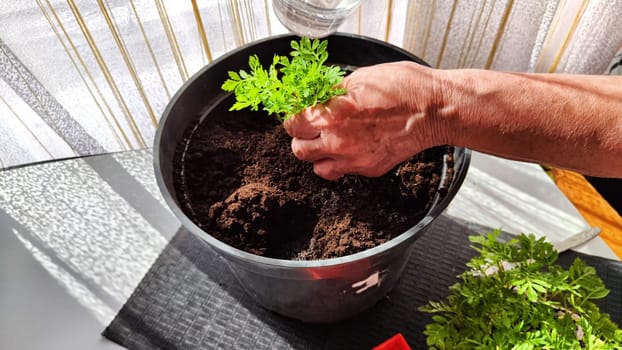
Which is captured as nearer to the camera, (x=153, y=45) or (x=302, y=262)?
(x=302, y=262)

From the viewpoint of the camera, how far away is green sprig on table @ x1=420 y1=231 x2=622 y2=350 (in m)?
0.75

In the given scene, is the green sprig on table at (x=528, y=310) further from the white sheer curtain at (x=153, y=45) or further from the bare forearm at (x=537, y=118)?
the white sheer curtain at (x=153, y=45)

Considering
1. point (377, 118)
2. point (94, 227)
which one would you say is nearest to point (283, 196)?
point (377, 118)

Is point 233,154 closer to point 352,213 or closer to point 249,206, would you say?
point 249,206

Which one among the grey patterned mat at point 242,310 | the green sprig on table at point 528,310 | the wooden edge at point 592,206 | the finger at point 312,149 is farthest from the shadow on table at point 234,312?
the finger at point 312,149

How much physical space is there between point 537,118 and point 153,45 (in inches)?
29.2

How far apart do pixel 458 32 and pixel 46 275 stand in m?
1.09

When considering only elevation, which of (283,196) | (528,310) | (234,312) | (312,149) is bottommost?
(234,312)

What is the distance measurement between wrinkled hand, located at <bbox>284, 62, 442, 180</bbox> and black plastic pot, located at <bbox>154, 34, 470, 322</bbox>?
4.7 inches

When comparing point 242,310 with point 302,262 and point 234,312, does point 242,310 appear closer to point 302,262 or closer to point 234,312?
point 234,312

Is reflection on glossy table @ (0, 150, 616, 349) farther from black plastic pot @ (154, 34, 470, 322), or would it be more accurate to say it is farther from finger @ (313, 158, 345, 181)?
finger @ (313, 158, 345, 181)

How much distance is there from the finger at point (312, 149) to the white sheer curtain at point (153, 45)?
38 centimetres

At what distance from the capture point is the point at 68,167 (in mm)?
1213

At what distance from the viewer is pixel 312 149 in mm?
772
